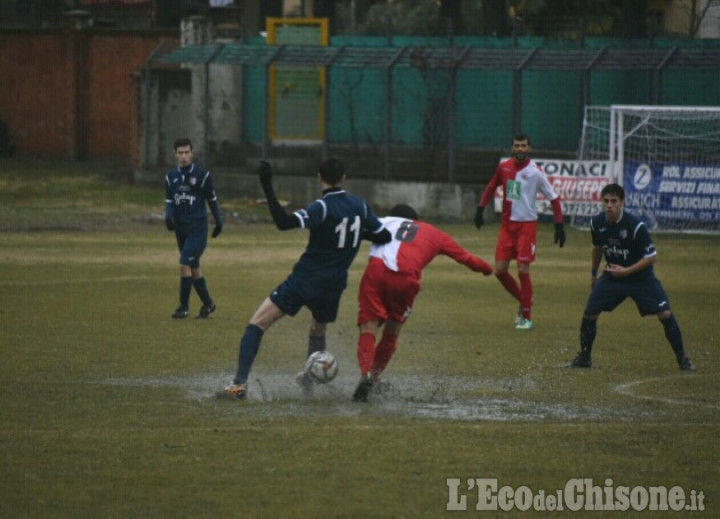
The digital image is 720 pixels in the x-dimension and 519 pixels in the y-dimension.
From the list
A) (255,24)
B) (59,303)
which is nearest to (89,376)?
(59,303)

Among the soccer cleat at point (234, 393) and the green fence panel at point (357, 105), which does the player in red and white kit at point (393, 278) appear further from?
the green fence panel at point (357, 105)

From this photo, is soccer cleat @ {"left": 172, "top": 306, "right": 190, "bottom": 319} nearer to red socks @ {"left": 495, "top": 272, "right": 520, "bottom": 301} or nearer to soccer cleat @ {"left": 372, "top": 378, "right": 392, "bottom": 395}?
red socks @ {"left": 495, "top": 272, "right": 520, "bottom": 301}

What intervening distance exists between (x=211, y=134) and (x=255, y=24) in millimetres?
9640

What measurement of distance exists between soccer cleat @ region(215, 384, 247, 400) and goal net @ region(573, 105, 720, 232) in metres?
19.6

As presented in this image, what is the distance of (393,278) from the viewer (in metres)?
10.8

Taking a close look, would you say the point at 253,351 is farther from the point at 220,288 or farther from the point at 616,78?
the point at 616,78

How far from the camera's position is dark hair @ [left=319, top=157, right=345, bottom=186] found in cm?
1062

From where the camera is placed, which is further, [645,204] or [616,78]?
[616,78]

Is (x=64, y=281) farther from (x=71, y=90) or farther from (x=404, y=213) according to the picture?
(x=71, y=90)

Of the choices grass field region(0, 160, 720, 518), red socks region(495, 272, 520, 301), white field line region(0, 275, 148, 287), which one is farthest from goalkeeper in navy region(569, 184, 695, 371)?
white field line region(0, 275, 148, 287)

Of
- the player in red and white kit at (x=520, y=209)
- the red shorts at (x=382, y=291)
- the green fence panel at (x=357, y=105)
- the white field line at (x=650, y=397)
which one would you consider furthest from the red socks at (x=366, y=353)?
the green fence panel at (x=357, y=105)

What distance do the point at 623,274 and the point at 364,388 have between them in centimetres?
306

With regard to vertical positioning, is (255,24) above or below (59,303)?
above

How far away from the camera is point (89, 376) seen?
39.2 ft
